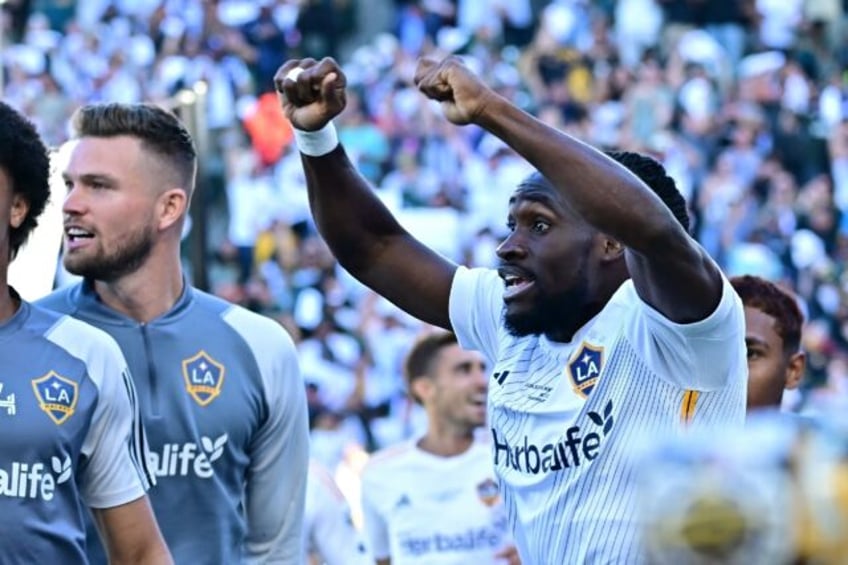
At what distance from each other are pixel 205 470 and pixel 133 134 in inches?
38.0

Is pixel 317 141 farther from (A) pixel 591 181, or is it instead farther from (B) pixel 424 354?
(B) pixel 424 354

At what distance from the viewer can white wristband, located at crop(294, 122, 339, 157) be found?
14.3 ft

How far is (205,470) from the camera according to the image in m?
Result: 4.73

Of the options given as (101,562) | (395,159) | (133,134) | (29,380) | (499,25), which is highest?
(499,25)

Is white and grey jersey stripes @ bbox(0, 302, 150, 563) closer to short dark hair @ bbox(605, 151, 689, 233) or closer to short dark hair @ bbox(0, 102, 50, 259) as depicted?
short dark hair @ bbox(0, 102, 50, 259)

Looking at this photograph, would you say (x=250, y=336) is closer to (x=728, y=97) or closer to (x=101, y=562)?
(x=101, y=562)

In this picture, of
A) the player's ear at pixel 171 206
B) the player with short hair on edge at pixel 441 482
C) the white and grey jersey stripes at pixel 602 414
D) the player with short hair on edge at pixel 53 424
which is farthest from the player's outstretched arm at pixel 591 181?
the player with short hair on edge at pixel 441 482

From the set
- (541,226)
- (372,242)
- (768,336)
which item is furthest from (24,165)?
(768,336)

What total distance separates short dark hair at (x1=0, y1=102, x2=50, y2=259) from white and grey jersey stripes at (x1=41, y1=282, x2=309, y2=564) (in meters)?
0.77

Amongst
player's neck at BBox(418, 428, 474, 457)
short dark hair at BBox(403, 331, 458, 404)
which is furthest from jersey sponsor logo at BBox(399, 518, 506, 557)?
short dark hair at BBox(403, 331, 458, 404)

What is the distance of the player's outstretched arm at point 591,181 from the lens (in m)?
3.41

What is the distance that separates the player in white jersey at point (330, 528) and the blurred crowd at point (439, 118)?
6820 mm

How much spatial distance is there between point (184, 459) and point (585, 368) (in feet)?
4.16

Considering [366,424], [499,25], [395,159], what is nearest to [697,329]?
[366,424]
